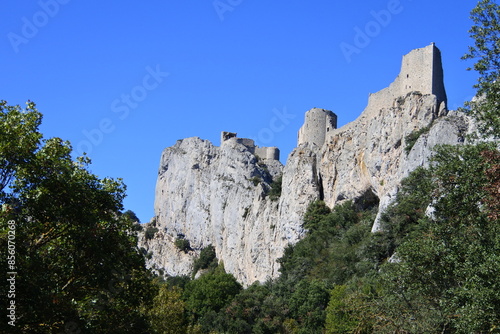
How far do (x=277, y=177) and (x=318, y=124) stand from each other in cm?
1008

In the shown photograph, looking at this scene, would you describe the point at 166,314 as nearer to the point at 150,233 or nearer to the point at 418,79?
the point at 418,79

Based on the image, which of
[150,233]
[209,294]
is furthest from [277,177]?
[150,233]

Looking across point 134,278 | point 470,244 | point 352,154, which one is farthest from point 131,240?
point 352,154

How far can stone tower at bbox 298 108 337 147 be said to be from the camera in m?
64.1

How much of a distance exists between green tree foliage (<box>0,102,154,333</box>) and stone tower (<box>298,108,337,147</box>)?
47020 millimetres

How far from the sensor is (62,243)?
16641mm

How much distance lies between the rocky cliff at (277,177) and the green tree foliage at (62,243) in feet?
96.4

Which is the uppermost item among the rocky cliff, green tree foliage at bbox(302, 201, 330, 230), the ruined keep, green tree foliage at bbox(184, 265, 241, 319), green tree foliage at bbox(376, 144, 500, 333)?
the ruined keep

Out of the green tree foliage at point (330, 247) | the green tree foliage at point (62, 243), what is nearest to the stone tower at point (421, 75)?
the green tree foliage at point (330, 247)

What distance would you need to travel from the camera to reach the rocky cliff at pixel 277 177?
4741 centimetres

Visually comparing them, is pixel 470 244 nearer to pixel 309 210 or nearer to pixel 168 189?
pixel 309 210

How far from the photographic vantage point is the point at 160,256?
86.8m

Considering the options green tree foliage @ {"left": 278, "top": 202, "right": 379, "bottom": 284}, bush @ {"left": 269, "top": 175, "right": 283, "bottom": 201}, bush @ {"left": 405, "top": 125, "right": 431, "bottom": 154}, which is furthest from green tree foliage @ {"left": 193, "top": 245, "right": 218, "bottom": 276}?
bush @ {"left": 405, "top": 125, "right": 431, "bottom": 154}

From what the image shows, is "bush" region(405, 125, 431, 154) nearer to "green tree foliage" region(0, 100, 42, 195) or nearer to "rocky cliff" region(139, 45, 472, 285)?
"rocky cliff" region(139, 45, 472, 285)
